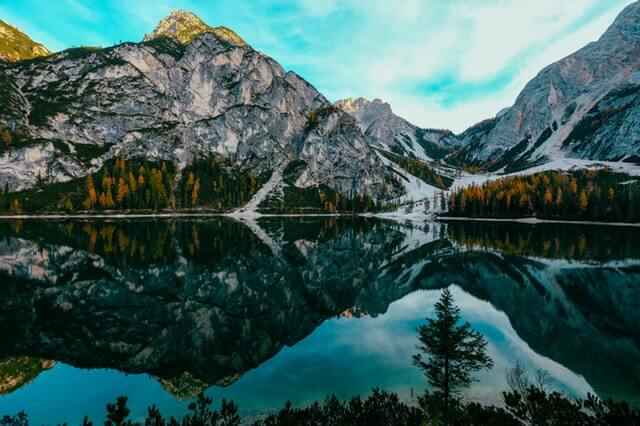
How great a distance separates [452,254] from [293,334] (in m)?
56.4

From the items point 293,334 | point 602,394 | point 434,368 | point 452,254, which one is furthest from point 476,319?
point 452,254

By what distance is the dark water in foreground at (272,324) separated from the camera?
2186 centimetres

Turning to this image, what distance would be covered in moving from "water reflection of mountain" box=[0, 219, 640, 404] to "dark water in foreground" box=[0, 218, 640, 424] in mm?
184

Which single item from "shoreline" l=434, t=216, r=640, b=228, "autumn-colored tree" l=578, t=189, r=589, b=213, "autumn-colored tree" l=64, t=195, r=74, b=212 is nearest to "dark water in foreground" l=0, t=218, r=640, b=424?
"shoreline" l=434, t=216, r=640, b=228

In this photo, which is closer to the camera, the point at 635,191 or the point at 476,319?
the point at 476,319

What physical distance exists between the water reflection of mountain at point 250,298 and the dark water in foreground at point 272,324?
0.61 feet

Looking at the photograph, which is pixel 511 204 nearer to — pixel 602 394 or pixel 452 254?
pixel 452 254

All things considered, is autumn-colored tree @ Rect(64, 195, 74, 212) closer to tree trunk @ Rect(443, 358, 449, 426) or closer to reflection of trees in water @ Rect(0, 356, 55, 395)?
reflection of trees in water @ Rect(0, 356, 55, 395)

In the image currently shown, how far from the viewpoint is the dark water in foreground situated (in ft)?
71.7

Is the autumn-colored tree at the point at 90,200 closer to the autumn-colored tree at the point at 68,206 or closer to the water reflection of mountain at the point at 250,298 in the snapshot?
the autumn-colored tree at the point at 68,206

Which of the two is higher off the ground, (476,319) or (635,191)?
(635,191)

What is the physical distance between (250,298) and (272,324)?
26.9ft

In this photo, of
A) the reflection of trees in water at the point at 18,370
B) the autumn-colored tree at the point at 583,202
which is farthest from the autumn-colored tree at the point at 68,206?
the autumn-colored tree at the point at 583,202

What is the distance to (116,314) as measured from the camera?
34.8 m
